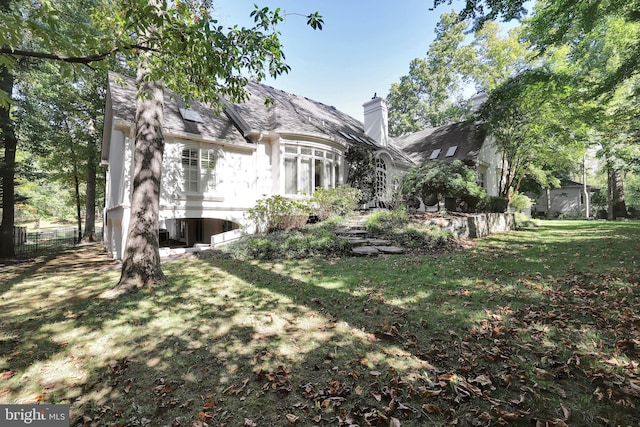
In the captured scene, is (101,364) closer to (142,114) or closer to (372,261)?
(142,114)

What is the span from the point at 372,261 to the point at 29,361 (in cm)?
597

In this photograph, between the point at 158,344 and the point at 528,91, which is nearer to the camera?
the point at 158,344

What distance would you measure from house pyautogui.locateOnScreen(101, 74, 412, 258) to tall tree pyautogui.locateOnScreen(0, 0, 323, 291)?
469cm

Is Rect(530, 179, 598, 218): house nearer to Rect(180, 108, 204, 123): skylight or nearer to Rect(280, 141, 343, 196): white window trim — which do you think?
Rect(280, 141, 343, 196): white window trim

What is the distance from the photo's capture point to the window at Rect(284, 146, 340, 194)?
1253 centimetres

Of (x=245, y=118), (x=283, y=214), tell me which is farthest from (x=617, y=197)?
(x=245, y=118)

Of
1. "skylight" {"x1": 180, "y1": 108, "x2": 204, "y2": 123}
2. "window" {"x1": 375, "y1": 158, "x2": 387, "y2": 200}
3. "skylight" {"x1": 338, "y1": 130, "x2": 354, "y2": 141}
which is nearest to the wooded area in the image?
"skylight" {"x1": 180, "y1": 108, "x2": 204, "y2": 123}

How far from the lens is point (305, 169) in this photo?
506 inches

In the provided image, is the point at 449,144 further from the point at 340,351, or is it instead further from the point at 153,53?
the point at 340,351

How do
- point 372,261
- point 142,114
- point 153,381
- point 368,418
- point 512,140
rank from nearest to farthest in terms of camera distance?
point 368,418 < point 153,381 < point 142,114 < point 372,261 < point 512,140

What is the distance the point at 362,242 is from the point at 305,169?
5560mm

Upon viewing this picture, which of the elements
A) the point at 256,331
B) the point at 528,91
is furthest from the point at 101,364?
the point at 528,91

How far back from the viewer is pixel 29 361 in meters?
2.97

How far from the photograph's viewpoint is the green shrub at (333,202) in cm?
1108
